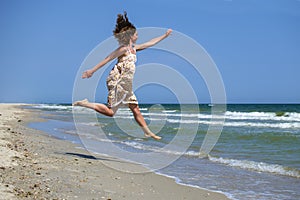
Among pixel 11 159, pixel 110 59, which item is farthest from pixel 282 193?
pixel 11 159

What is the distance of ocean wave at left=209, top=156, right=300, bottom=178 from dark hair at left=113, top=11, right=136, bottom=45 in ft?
14.8

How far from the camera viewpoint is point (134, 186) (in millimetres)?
6160

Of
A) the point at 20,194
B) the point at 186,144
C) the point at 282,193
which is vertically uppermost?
the point at 20,194

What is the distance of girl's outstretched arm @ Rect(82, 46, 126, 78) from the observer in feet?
19.2

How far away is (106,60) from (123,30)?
0.53 metres

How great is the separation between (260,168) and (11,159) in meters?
5.35

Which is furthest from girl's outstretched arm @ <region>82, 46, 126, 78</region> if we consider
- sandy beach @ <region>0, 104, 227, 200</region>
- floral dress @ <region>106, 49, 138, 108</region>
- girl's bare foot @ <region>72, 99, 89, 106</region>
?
sandy beach @ <region>0, 104, 227, 200</region>

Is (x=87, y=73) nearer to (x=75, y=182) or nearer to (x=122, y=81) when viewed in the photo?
(x=122, y=81)

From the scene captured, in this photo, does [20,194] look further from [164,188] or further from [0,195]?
[164,188]

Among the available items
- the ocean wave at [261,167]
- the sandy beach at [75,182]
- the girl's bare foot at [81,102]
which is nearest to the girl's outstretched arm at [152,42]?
the girl's bare foot at [81,102]

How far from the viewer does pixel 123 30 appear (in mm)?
5871

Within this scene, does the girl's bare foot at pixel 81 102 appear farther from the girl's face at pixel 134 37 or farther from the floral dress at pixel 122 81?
the girl's face at pixel 134 37

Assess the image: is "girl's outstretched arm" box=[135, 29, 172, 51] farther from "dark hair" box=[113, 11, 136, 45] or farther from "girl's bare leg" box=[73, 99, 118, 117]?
"girl's bare leg" box=[73, 99, 118, 117]

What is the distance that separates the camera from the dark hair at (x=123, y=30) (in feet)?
19.0
